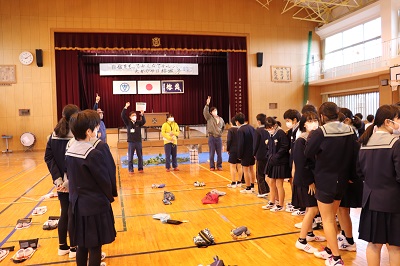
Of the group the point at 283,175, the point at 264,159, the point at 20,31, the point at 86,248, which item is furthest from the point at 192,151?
the point at 20,31

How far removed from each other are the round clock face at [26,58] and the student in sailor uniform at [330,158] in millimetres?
15068

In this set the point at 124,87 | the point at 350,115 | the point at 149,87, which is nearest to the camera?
the point at 350,115

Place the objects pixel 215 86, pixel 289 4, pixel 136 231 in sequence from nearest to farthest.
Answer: pixel 136 231 < pixel 289 4 < pixel 215 86

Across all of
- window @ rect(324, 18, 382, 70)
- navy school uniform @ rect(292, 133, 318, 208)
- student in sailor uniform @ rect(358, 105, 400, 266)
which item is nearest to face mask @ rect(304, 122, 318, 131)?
navy school uniform @ rect(292, 133, 318, 208)

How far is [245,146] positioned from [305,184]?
2.87 metres

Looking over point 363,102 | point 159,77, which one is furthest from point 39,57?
point 363,102

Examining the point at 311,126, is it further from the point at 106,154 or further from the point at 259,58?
the point at 259,58

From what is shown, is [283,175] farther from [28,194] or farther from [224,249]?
[28,194]

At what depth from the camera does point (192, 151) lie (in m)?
11.0

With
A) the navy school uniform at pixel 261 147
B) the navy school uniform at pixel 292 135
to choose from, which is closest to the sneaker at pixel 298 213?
the navy school uniform at pixel 292 135

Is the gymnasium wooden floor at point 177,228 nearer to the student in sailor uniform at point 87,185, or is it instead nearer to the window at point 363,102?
the student in sailor uniform at point 87,185

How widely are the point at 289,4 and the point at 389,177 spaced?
57.2 ft

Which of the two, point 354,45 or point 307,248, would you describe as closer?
point 307,248

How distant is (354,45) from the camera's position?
16328mm
